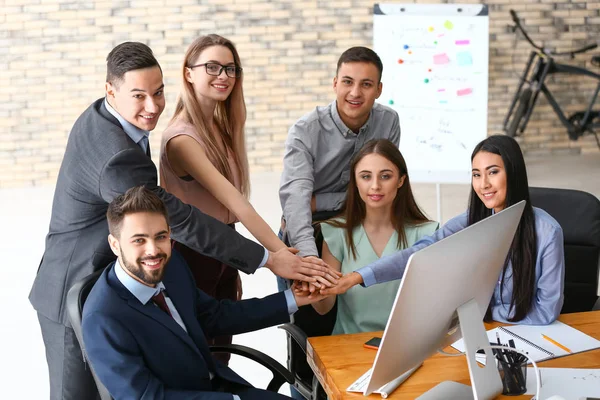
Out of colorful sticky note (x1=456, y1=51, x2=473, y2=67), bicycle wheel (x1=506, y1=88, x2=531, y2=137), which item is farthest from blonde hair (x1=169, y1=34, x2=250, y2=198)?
bicycle wheel (x1=506, y1=88, x2=531, y2=137)

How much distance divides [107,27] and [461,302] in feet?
22.4

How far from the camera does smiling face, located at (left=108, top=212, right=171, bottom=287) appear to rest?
6.67 ft

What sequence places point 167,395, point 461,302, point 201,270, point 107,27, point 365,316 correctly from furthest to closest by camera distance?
point 107,27 < point 201,270 < point 365,316 < point 167,395 < point 461,302

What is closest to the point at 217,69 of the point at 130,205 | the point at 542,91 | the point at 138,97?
the point at 138,97

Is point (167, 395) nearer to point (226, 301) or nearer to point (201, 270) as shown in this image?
point (226, 301)

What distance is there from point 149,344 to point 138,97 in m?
0.73

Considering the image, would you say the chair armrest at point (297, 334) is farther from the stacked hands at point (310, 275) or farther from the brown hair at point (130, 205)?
the brown hair at point (130, 205)

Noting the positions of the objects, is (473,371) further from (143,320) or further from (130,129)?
(130,129)

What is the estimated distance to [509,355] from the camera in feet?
6.53

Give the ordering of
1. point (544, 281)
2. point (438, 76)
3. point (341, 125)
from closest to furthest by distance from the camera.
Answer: point (544, 281)
point (341, 125)
point (438, 76)

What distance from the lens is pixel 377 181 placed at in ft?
8.93

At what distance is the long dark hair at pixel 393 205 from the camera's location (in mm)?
2770

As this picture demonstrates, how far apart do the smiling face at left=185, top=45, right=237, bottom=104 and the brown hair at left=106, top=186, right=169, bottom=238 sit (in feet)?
2.73

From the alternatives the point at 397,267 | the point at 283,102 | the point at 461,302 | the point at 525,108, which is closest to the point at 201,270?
the point at 397,267
